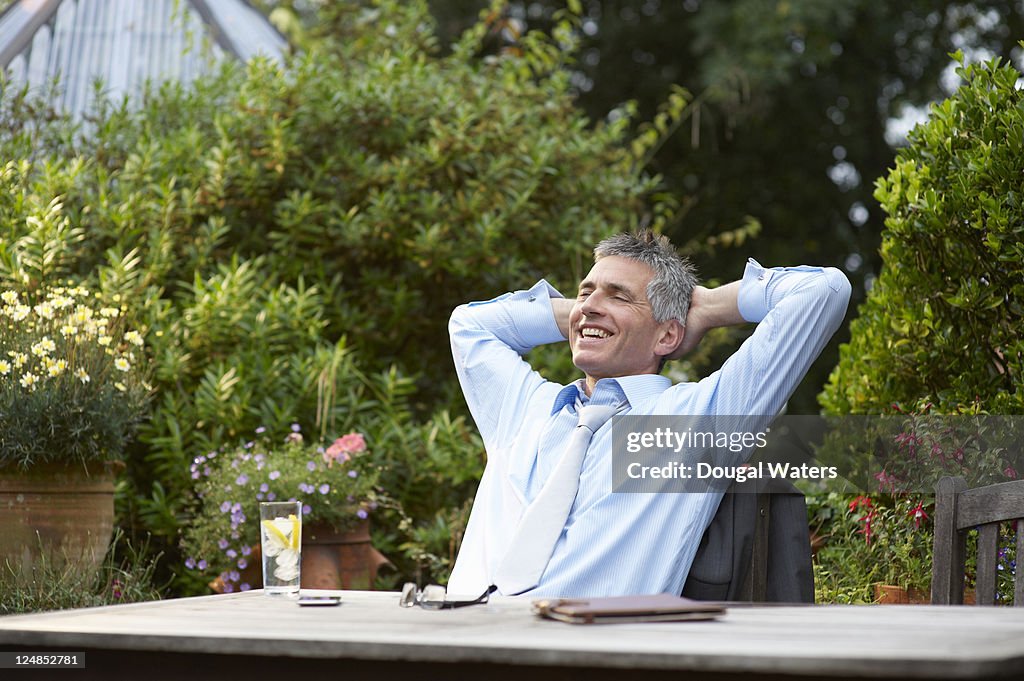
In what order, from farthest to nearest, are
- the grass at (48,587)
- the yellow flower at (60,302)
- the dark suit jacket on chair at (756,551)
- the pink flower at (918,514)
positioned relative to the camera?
the yellow flower at (60,302)
the grass at (48,587)
the pink flower at (918,514)
the dark suit jacket on chair at (756,551)

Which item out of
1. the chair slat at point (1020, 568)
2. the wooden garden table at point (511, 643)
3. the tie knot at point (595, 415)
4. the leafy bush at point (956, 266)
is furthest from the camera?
the leafy bush at point (956, 266)

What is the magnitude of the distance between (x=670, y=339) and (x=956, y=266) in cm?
100

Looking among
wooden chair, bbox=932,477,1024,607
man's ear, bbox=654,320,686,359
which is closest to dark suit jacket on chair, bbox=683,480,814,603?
wooden chair, bbox=932,477,1024,607

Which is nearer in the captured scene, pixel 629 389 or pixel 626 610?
pixel 626 610

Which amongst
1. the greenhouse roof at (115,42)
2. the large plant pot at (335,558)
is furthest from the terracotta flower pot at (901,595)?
the greenhouse roof at (115,42)

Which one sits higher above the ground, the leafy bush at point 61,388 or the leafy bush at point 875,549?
the leafy bush at point 61,388

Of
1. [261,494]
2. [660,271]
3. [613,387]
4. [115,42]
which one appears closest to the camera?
[613,387]

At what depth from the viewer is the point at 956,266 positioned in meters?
3.41

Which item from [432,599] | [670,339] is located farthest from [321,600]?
[670,339]

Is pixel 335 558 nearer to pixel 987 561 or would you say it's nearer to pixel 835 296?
pixel 835 296

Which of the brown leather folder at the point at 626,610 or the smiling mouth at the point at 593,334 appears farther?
the smiling mouth at the point at 593,334

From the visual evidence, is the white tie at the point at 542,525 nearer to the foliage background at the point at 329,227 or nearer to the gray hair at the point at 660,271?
the gray hair at the point at 660,271

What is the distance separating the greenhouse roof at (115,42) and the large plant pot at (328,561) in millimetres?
3007

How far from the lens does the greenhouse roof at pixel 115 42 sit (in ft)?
21.5
